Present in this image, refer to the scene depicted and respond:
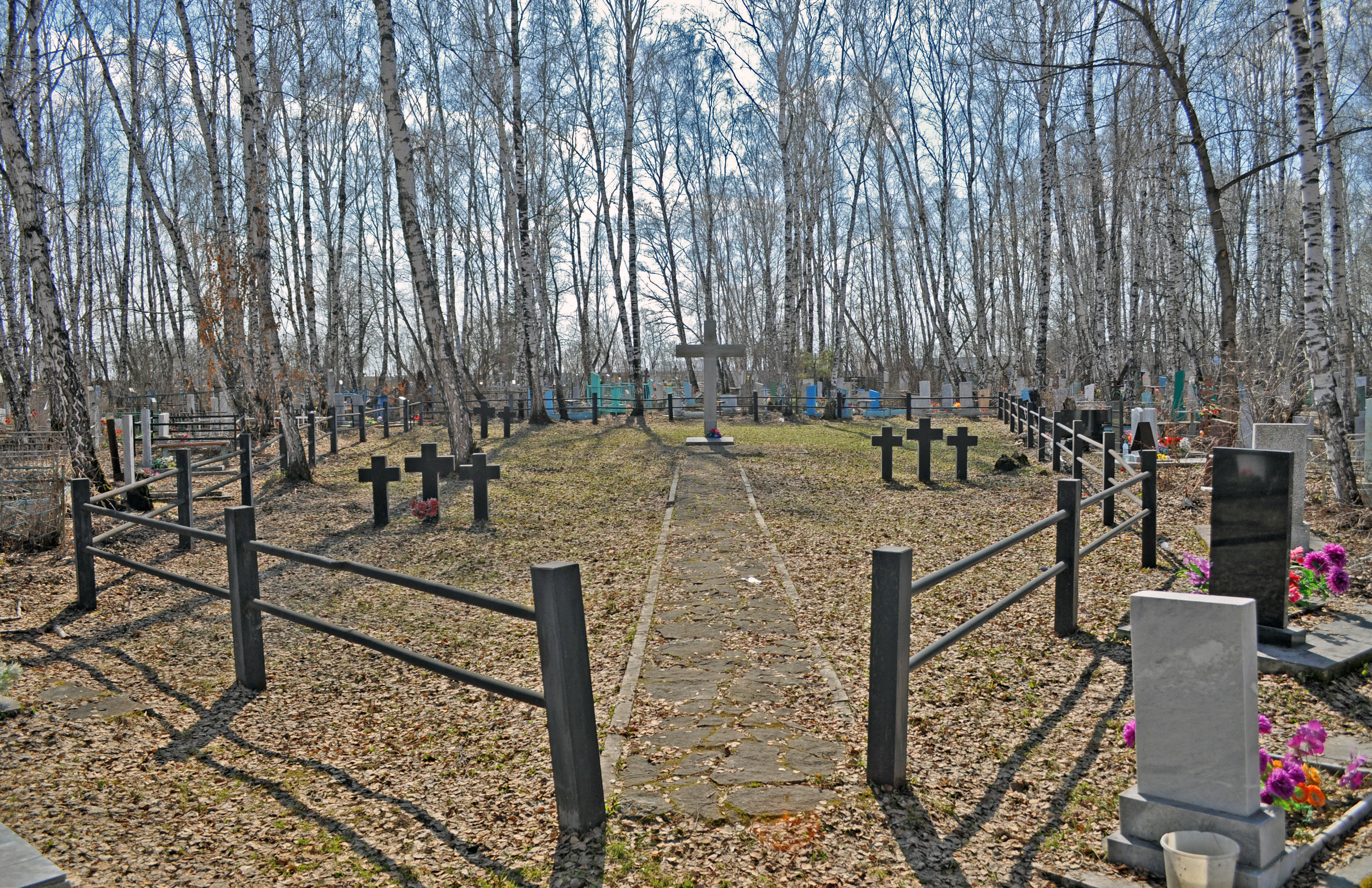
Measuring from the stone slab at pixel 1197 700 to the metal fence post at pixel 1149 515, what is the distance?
503 centimetres

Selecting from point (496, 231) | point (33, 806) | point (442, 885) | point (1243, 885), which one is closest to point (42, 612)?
point (33, 806)

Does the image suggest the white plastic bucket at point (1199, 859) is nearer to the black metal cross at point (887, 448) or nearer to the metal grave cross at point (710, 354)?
the black metal cross at point (887, 448)

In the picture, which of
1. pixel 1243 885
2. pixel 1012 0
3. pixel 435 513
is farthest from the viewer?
pixel 1012 0

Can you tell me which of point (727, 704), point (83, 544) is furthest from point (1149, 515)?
point (83, 544)

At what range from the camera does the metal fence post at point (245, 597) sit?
5281mm

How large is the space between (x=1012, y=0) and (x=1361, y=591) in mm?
20367

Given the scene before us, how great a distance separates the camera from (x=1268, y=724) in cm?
327

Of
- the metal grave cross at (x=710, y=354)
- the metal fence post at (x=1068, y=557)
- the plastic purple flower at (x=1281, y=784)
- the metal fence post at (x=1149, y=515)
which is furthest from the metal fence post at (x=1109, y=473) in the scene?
the metal grave cross at (x=710, y=354)

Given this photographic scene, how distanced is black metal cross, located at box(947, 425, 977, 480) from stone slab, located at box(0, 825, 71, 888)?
12.6m

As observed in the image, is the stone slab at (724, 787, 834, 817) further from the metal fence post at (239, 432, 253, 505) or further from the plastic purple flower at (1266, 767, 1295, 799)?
the metal fence post at (239, 432, 253, 505)

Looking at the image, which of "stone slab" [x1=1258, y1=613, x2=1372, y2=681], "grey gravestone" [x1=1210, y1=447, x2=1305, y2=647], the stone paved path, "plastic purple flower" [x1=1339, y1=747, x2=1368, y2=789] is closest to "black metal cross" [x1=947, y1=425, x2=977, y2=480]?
the stone paved path

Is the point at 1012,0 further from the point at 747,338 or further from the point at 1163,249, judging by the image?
the point at 747,338

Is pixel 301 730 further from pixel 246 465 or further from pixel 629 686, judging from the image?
pixel 246 465

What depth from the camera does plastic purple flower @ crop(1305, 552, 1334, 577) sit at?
565 centimetres
